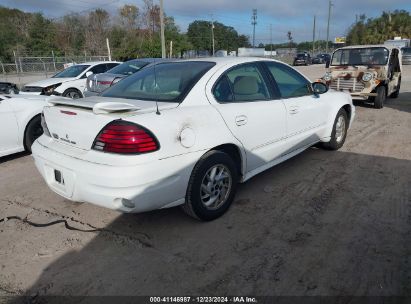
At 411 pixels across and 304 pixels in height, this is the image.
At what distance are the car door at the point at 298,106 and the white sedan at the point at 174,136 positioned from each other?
26mm

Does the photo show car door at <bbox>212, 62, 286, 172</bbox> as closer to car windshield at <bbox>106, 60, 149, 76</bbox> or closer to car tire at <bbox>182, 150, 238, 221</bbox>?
car tire at <bbox>182, 150, 238, 221</bbox>

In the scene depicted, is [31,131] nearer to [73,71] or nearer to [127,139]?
[127,139]

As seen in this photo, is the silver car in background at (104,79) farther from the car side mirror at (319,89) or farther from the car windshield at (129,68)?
the car side mirror at (319,89)

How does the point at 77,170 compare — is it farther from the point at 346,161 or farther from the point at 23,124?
the point at 346,161

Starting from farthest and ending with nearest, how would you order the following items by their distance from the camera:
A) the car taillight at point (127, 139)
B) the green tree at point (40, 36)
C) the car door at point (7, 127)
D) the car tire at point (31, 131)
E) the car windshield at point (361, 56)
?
the green tree at point (40, 36) < the car windshield at point (361, 56) < the car tire at point (31, 131) < the car door at point (7, 127) < the car taillight at point (127, 139)

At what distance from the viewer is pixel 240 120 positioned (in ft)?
11.7

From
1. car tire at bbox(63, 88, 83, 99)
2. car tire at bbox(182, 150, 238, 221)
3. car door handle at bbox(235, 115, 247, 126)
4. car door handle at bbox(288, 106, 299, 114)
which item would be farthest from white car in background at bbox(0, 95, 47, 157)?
car tire at bbox(63, 88, 83, 99)

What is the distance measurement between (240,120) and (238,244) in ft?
4.00

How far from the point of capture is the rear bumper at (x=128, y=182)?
2805mm

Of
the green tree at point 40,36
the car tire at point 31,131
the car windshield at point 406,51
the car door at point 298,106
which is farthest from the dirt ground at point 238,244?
the green tree at point 40,36

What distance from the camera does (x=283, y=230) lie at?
3336mm

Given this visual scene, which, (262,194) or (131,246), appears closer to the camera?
(131,246)

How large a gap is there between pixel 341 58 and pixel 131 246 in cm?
977

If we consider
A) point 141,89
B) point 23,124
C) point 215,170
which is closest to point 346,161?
point 215,170
